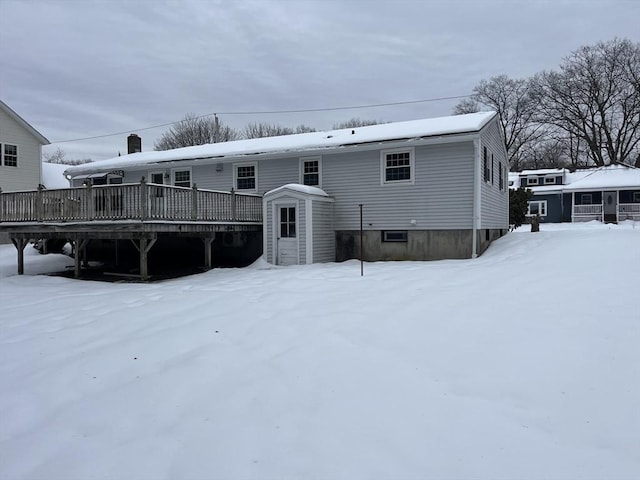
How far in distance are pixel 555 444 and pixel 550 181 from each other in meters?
38.3

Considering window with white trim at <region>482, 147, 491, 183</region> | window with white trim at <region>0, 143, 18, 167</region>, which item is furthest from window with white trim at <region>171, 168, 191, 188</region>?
window with white trim at <region>482, 147, 491, 183</region>

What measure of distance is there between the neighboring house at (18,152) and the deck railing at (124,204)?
11.0 m

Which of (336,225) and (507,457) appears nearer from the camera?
(507,457)

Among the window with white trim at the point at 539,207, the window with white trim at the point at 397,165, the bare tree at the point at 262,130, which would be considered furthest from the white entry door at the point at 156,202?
the bare tree at the point at 262,130

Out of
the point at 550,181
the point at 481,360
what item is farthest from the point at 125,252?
the point at 550,181

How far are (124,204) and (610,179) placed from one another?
32063 mm

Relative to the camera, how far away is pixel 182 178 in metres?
18.8

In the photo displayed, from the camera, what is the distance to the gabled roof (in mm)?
22703

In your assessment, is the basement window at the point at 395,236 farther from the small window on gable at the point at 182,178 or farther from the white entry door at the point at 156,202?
the small window on gable at the point at 182,178

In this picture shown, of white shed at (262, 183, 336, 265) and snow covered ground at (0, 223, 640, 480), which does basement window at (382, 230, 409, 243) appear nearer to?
white shed at (262, 183, 336, 265)

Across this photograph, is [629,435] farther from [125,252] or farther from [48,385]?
[125,252]

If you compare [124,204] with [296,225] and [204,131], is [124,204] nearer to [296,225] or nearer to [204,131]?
[296,225]

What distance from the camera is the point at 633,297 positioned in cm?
662

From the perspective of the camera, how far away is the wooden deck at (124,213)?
1176cm
